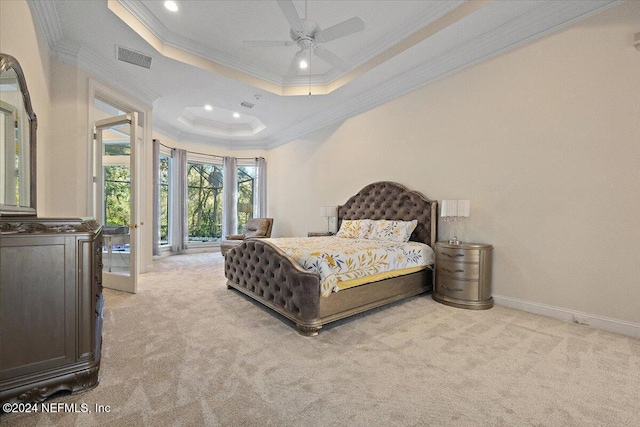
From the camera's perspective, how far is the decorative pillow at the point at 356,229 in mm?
4379

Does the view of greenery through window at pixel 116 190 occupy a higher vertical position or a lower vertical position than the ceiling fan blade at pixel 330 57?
lower

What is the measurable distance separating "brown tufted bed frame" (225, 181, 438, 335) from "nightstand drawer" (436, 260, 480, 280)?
346mm

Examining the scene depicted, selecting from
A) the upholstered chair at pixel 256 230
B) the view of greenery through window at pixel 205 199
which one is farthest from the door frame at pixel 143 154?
the view of greenery through window at pixel 205 199

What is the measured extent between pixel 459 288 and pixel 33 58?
5216 mm

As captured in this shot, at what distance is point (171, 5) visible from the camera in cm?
313

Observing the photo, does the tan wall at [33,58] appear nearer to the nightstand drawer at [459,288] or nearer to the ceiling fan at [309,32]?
the ceiling fan at [309,32]

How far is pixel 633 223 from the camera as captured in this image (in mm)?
2477

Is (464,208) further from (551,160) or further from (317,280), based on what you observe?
(317,280)

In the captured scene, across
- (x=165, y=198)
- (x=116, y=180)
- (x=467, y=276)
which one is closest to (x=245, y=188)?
(x=165, y=198)

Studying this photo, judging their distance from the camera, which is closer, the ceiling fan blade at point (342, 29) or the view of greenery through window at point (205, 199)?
the ceiling fan blade at point (342, 29)

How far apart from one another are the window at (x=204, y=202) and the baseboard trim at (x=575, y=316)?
23.2 feet

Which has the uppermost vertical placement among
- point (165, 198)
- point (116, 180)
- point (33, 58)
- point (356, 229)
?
point (33, 58)

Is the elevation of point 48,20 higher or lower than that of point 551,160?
higher

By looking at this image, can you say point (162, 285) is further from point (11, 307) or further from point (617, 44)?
point (617, 44)
